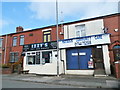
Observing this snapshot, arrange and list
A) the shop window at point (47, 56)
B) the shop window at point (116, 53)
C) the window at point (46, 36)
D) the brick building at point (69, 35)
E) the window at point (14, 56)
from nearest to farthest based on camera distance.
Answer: the shop window at point (116, 53), the brick building at point (69, 35), the shop window at point (47, 56), the window at point (46, 36), the window at point (14, 56)

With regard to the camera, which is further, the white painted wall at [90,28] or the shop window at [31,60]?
the shop window at [31,60]

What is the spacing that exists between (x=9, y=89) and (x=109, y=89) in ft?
20.9

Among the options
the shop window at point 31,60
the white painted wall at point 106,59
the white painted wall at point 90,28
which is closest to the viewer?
the white painted wall at point 106,59

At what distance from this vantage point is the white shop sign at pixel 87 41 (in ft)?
40.6

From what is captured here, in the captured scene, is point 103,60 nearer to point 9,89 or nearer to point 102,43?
point 102,43

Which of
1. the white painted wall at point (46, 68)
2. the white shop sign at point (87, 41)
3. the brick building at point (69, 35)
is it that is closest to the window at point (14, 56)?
the brick building at point (69, 35)

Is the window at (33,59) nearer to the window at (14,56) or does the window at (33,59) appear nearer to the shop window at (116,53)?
the window at (14,56)

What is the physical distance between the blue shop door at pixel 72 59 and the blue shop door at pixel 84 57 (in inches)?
19.6

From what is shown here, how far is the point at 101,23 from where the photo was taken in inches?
553

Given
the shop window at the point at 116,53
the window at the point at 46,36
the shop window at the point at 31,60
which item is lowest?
the shop window at the point at 31,60

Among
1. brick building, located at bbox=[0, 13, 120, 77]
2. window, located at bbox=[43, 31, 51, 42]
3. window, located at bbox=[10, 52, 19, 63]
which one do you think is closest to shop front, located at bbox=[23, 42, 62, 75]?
brick building, located at bbox=[0, 13, 120, 77]

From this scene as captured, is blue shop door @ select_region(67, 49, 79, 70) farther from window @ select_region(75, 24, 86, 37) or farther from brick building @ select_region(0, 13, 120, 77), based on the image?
window @ select_region(75, 24, 86, 37)

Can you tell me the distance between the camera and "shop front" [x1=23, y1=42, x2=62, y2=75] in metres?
14.1

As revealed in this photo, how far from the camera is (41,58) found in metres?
15.8
